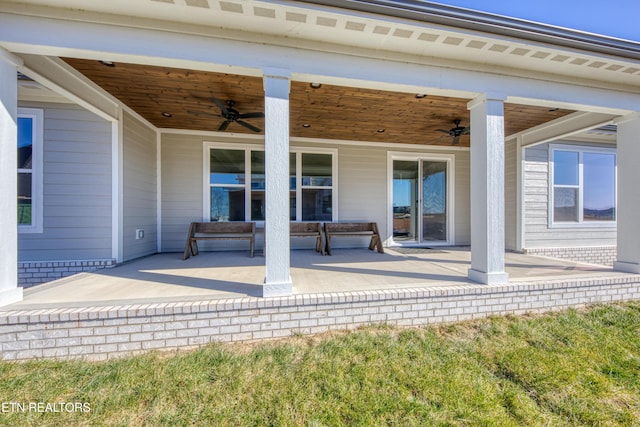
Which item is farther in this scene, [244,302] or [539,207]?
[539,207]

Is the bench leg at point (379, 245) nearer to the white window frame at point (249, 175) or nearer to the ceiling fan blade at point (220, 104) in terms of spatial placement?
the white window frame at point (249, 175)

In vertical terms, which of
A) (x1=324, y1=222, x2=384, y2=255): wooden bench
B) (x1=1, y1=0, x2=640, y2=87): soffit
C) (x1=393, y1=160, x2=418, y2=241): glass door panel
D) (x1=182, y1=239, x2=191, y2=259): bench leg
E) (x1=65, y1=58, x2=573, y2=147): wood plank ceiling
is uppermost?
(x1=1, y1=0, x2=640, y2=87): soffit

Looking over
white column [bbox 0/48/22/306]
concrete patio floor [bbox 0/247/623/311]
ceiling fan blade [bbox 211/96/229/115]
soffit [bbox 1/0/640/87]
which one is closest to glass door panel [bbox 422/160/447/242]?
concrete patio floor [bbox 0/247/623/311]

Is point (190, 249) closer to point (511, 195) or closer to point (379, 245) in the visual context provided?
point (379, 245)

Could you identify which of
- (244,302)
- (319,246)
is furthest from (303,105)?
(244,302)

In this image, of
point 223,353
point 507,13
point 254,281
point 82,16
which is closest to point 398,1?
point 507,13

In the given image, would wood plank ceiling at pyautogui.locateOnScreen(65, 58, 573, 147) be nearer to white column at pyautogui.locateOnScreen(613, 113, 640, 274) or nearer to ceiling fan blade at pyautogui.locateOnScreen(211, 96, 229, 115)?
ceiling fan blade at pyautogui.locateOnScreen(211, 96, 229, 115)

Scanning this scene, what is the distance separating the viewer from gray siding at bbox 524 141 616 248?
545 centimetres

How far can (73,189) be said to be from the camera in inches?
150

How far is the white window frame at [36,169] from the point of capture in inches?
145

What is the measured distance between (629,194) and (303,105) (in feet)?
14.7

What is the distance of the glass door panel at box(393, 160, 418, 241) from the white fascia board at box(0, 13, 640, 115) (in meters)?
3.15

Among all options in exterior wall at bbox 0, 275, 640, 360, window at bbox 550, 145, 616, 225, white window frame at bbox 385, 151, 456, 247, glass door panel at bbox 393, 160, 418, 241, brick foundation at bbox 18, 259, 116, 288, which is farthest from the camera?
glass door panel at bbox 393, 160, 418, 241

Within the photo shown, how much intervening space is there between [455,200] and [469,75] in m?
3.89
